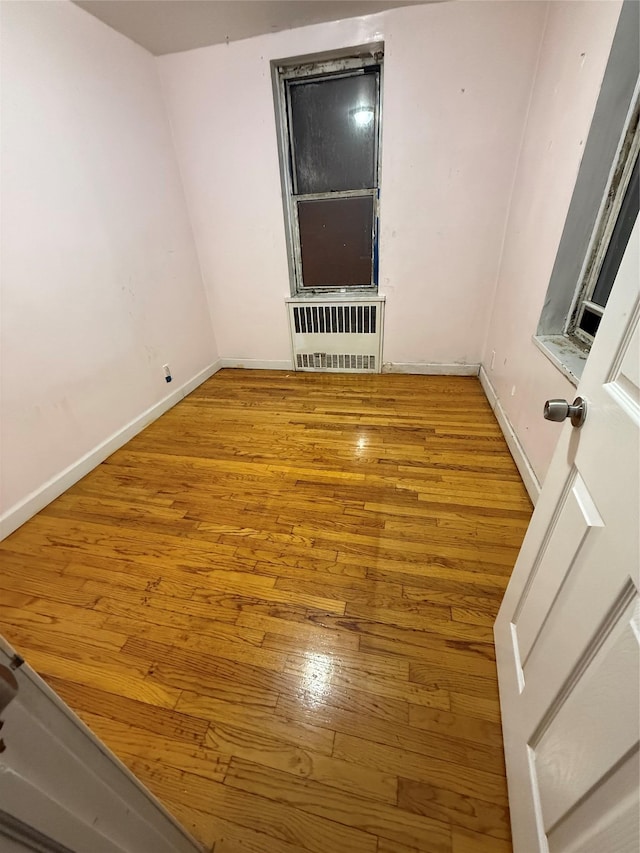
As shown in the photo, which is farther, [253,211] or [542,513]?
[253,211]

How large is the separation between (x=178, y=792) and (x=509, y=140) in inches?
148

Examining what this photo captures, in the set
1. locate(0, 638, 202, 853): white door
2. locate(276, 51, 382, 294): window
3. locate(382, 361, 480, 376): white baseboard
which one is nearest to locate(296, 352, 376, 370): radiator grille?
locate(382, 361, 480, 376): white baseboard

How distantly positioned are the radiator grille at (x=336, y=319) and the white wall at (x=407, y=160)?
185 millimetres

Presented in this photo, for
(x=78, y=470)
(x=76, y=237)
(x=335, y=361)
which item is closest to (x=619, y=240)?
(x=335, y=361)

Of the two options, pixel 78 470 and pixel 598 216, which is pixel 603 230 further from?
pixel 78 470

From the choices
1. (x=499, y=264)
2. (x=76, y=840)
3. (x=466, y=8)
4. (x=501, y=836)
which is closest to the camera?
(x=76, y=840)

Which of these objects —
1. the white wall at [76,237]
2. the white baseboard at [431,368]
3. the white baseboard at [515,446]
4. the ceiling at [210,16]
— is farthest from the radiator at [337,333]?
the ceiling at [210,16]

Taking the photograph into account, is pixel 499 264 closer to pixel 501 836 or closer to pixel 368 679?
pixel 368 679

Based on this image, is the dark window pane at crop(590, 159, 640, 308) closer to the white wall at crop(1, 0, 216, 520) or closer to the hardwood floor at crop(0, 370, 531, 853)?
the hardwood floor at crop(0, 370, 531, 853)

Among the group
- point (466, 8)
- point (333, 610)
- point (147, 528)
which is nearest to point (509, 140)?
point (466, 8)

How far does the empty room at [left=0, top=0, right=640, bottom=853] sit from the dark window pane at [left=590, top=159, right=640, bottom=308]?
0.01 metres

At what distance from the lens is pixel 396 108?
7.74 feet

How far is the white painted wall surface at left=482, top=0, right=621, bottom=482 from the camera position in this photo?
4.93 ft

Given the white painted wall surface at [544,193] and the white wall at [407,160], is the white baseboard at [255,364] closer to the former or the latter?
the white wall at [407,160]
